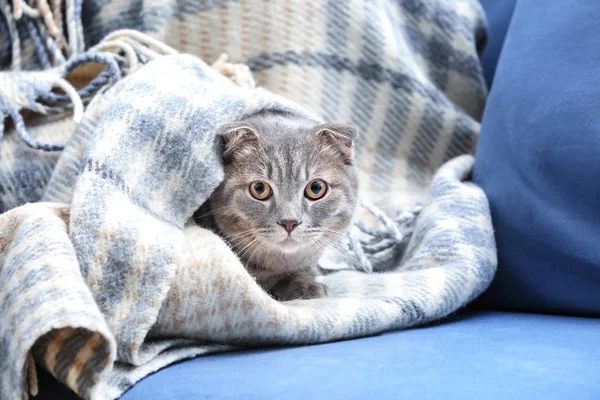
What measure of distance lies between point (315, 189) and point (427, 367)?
462 mm

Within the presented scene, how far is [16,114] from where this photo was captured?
1.28 metres

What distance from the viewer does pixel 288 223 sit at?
115 centimetres

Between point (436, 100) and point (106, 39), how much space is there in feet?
2.40

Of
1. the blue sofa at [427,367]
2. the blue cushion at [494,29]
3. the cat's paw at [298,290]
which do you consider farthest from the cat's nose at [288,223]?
the blue cushion at [494,29]

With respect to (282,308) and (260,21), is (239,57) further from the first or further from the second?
(282,308)

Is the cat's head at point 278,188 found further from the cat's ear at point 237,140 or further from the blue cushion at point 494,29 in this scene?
the blue cushion at point 494,29

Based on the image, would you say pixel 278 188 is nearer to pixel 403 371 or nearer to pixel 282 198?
pixel 282 198

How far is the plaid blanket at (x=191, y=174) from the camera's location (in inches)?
34.7

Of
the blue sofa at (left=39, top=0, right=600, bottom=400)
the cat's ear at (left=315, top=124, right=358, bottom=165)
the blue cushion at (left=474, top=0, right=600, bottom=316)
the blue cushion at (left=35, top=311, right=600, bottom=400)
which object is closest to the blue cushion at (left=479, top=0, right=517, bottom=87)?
the blue cushion at (left=474, top=0, right=600, bottom=316)

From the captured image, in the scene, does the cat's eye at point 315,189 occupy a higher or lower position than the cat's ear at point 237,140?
lower

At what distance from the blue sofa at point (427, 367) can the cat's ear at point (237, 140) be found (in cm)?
36

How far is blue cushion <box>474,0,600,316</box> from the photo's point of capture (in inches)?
45.1

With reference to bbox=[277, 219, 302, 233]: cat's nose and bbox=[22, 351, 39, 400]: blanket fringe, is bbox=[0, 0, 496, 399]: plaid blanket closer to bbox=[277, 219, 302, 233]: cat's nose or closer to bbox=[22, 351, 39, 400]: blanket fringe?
bbox=[22, 351, 39, 400]: blanket fringe

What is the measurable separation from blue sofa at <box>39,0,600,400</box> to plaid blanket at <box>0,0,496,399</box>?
0.14ft
